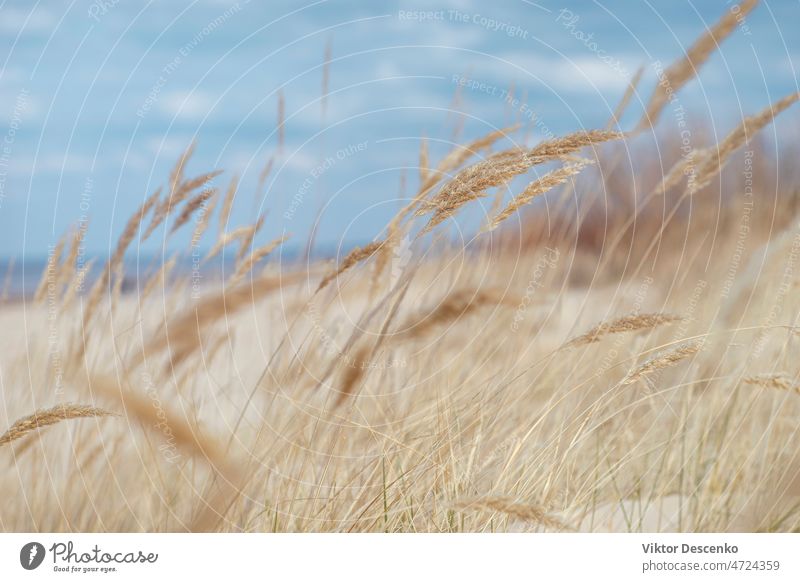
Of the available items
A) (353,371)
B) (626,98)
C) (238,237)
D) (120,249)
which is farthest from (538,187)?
(120,249)

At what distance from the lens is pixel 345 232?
217cm

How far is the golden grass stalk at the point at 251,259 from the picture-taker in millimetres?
1823

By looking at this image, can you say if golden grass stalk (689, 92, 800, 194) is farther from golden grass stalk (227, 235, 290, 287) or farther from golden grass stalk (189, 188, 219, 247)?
golden grass stalk (189, 188, 219, 247)

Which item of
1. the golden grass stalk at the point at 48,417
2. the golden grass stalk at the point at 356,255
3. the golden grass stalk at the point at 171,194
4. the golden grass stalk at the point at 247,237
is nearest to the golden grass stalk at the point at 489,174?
the golden grass stalk at the point at 356,255

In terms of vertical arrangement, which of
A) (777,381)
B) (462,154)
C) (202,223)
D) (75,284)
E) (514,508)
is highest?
(462,154)

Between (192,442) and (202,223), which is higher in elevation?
(202,223)

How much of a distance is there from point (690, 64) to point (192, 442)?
1.54 metres

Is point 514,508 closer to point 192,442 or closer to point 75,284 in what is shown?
point 192,442

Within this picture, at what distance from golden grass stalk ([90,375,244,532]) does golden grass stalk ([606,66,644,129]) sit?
47.4 inches

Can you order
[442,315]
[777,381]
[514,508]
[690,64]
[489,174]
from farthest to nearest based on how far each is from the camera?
[690,64]
[442,315]
[777,381]
[489,174]
[514,508]

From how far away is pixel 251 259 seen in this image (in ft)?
5.99
